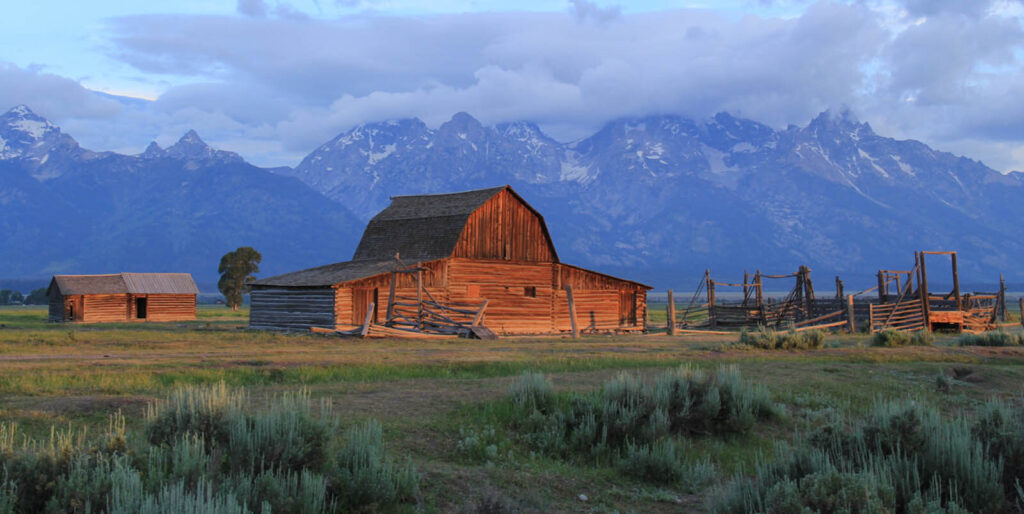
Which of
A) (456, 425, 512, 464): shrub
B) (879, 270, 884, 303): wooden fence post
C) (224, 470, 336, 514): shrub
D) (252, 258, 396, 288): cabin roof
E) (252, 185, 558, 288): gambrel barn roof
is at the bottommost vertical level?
(456, 425, 512, 464): shrub

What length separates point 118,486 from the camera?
5766 mm

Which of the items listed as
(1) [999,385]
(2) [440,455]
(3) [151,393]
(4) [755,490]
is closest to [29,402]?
(3) [151,393]

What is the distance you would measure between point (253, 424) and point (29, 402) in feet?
17.2

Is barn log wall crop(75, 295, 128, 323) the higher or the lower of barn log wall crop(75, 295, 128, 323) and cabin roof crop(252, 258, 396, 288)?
the lower

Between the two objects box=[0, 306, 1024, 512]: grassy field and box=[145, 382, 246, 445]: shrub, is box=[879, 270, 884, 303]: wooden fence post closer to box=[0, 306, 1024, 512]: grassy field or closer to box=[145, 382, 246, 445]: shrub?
box=[0, 306, 1024, 512]: grassy field

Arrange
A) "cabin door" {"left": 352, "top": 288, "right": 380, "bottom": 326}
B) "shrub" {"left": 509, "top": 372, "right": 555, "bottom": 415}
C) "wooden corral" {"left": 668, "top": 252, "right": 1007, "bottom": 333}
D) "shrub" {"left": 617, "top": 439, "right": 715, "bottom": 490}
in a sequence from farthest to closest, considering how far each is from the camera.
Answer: "wooden corral" {"left": 668, "top": 252, "right": 1007, "bottom": 333}
"cabin door" {"left": 352, "top": 288, "right": 380, "bottom": 326}
"shrub" {"left": 509, "top": 372, "right": 555, "bottom": 415}
"shrub" {"left": 617, "top": 439, "right": 715, "bottom": 490}

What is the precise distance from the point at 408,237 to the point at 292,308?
736cm

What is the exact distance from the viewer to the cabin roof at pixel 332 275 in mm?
32281

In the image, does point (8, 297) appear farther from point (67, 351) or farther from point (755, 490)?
point (755, 490)

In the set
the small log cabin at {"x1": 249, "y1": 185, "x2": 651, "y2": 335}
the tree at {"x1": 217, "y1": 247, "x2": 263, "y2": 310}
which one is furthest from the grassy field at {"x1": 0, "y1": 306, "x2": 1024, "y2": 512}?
the tree at {"x1": 217, "y1": 247, "x2": 263, "y2": 310}

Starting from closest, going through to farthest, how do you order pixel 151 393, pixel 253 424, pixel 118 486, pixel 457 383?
pixel 118 486 < pixel 253 424 < pixel 151 393 < pixel 457 383

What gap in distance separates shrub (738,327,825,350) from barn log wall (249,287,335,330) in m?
16.8

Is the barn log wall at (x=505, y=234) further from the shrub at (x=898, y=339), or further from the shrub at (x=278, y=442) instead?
the shrub at (x=278, y=442)

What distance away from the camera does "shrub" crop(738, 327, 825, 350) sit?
23.1m
